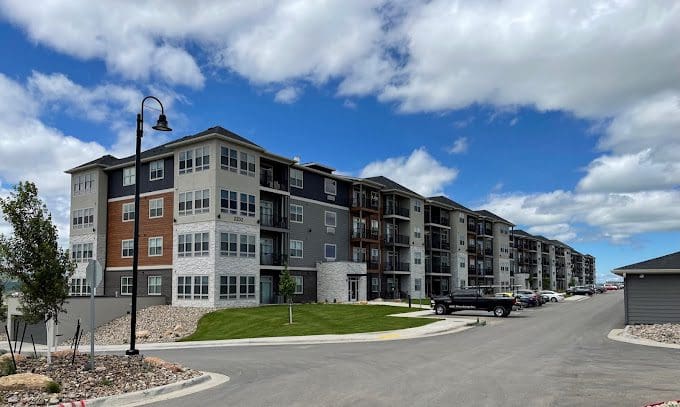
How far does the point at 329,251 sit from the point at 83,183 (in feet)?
78.0

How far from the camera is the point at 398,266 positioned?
66.0m

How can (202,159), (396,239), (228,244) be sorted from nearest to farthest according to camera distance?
(228,244), (202,159), (396,239)

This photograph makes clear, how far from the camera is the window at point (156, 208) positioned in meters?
46.8

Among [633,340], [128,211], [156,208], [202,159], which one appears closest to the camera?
[633,340]

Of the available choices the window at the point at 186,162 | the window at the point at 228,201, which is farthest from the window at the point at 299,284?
the window at the point at 186,162

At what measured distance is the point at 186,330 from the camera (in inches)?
1480

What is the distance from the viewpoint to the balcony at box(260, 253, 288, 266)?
156 feet

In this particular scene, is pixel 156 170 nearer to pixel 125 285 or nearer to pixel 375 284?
pixel 125 285

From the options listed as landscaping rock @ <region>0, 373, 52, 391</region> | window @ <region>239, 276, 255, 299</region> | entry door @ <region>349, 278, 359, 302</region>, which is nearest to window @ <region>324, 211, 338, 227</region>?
entry door @ <region>349, 278, 359, 302</region>

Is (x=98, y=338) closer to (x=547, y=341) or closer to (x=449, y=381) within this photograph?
(x=547, y=341)

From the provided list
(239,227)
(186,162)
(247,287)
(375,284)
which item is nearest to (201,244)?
(239,227)

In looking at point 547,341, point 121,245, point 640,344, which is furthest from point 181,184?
point 640,344

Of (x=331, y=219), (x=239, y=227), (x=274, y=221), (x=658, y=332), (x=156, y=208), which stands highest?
(x=156, y=208)

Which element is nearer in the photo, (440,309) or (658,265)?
(658,265)
